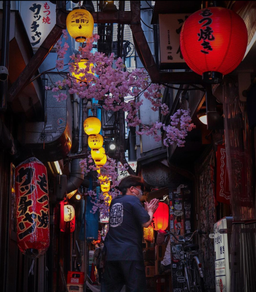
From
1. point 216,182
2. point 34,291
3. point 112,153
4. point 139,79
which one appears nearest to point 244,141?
point 216,182

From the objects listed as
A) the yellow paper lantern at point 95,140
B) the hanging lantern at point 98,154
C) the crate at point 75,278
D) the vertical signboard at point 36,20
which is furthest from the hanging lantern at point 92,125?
the crate at point 75,278

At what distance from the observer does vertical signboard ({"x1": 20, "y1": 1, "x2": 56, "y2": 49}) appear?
46.8 feet

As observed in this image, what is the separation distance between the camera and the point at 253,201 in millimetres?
7859

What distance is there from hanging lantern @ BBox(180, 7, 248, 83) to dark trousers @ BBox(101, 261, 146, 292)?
3320 mm

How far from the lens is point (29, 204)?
10852 millimetres

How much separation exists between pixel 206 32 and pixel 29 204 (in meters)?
6.11

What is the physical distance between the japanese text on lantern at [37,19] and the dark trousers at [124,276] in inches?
342

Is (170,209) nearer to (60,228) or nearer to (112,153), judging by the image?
(60,228)

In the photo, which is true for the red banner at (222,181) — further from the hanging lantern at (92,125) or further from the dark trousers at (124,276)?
the hanging lantern at (92,125)

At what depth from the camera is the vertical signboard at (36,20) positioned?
14250mm

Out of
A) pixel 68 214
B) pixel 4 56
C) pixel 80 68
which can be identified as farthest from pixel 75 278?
pixel 68 214

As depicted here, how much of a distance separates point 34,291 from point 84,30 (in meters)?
9.42

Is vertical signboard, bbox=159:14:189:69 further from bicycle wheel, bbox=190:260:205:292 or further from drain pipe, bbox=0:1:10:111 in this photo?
bicycle wheel, bbox=190:260:205:292

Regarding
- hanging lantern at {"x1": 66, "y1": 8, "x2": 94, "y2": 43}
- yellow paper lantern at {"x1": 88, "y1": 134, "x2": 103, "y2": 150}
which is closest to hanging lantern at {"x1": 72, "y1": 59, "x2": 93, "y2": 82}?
hanging lantern at {"x1": 66, "y1": 8, "x2": 94, "y2": 43}
